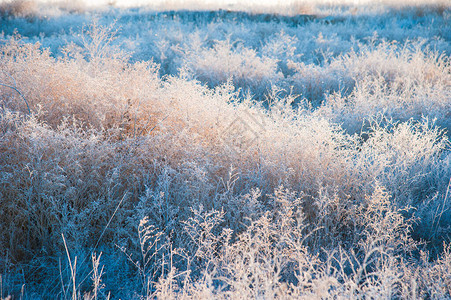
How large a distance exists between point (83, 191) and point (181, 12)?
1406cm

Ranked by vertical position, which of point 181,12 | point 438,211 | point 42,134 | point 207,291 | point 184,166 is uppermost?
point 181,12

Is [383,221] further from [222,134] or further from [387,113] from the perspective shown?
[387,113]

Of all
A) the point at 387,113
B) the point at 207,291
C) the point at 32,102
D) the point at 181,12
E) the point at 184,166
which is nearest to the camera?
the point at 207,291

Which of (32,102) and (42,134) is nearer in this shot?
(42,134)

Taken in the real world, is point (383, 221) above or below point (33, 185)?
below

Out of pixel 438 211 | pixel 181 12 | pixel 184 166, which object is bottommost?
pixel 438 211

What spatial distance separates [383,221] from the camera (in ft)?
7.43

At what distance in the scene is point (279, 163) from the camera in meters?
2.76

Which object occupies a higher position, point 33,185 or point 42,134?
point 42,134

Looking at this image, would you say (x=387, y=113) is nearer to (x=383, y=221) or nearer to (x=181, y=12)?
(x=383, y=221)

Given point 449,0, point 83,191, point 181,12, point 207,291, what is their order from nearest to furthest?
point 207,291 < point 83,191 < point 449,0 < point 181,12

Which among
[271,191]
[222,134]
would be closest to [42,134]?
[222,134]

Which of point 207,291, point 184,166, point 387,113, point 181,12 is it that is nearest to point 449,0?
point 181,12

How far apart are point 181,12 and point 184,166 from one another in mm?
13824
